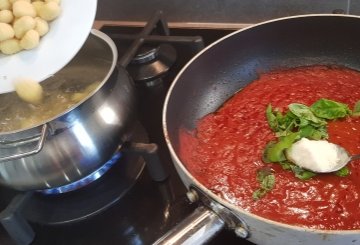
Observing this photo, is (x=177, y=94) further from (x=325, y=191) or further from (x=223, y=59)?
(x=325, y=191)

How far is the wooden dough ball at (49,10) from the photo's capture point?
0.65 meters

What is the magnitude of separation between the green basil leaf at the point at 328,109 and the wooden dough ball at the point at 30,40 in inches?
17.8

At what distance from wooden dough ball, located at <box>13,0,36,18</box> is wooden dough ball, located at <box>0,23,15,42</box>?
2 cm

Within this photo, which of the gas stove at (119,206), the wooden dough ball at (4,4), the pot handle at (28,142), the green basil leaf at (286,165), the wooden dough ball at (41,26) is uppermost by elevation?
the wooden dough ball at (4,4)

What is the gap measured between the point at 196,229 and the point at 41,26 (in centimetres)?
38

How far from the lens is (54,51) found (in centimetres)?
65

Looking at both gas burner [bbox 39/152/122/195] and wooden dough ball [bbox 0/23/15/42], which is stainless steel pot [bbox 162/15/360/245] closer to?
gas burner [bbox 39/152/122/195]

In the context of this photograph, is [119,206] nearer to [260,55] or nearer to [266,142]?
[266,142]

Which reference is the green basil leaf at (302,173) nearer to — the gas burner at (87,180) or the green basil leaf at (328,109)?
the green basil leaf at (328,109)

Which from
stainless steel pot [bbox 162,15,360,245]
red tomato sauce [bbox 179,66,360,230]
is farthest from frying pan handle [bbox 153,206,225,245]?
stainless steel pot [bbox 162,15,360,245]

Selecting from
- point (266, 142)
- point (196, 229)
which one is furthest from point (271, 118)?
point (196, 229)

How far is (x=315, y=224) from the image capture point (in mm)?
566

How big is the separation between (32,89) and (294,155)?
0.40 meters

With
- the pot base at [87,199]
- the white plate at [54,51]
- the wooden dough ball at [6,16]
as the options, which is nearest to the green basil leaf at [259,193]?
the pot base at [87,199]
